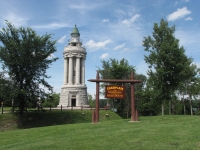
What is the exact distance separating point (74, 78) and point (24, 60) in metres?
23.3

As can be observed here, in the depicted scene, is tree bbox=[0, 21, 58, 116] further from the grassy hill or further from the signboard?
the signboard

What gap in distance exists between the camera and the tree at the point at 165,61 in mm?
22297

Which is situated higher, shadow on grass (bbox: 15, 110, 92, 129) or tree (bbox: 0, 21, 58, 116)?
tree (bbox: 0, 21, 58, 116)

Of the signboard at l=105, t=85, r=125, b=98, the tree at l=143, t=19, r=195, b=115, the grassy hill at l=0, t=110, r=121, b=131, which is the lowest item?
the grassy hill at l=0, t=110, r=121, b=131

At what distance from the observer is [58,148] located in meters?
8.45

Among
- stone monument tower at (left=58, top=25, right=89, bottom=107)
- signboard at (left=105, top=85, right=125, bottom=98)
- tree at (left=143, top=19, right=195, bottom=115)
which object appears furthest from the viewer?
stone monument tower at (left=58, top=25, right=89, bottom=107)

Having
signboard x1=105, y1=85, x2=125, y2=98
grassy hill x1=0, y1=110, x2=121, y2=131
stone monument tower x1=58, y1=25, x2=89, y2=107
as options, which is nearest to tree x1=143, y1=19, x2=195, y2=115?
signboard x1=105, y1=85, x2=125, y2=98

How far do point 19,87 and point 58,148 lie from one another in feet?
54.0

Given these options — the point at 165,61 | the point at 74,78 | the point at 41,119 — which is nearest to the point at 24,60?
the point at 41,119

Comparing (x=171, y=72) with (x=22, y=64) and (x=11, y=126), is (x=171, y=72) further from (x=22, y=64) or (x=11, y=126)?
(x=11, y=126)

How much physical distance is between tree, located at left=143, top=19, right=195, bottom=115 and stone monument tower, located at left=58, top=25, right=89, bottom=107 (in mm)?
22897

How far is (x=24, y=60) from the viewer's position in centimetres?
2336

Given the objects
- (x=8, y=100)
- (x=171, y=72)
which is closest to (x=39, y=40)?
(x=8, y=100)

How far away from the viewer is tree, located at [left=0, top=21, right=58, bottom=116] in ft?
75.3
